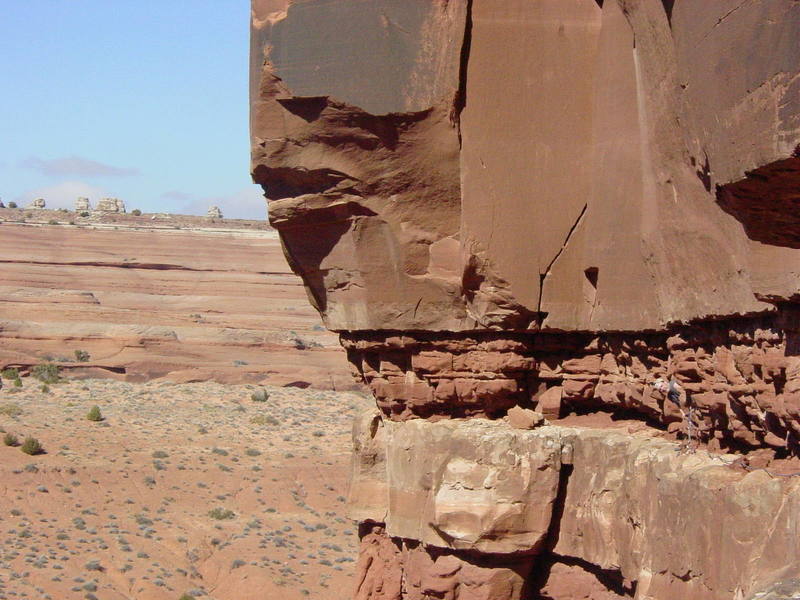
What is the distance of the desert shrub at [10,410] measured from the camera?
31.8 meters

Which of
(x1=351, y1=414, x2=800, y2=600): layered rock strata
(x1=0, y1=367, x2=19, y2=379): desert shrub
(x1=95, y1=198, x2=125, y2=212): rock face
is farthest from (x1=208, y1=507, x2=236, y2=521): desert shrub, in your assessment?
(x1=95, y1=198, x2=125, y2=212): rock face

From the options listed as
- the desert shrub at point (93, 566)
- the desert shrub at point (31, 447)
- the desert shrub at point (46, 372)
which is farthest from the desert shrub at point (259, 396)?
the desert shrub at point (93, 566)

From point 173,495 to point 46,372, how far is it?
44.1 feet

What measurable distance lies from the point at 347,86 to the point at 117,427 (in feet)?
81.7

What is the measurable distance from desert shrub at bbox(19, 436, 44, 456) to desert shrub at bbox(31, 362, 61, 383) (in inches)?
363

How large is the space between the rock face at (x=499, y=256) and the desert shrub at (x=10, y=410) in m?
24.3

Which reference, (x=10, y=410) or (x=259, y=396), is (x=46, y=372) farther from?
(x=259, y=396)

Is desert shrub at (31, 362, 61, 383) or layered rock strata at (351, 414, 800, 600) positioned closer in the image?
layered rock strata at (351, 414, 800, 600)

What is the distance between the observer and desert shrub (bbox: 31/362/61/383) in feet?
124

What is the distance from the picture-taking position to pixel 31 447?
1101 inches

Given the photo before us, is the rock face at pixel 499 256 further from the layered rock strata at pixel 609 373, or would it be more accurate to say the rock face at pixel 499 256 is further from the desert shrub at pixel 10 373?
the desert shrub at pixel 10 373

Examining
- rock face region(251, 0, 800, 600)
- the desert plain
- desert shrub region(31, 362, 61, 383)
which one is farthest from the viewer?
desert shrub region(31, 362, 61, 383)

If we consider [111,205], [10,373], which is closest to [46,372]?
[10,373]

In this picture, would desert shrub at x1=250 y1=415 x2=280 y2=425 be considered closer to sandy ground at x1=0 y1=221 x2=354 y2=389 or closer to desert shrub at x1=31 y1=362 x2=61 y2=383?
sandy ground at x1=0 y1=221 x2=354 y2=389
